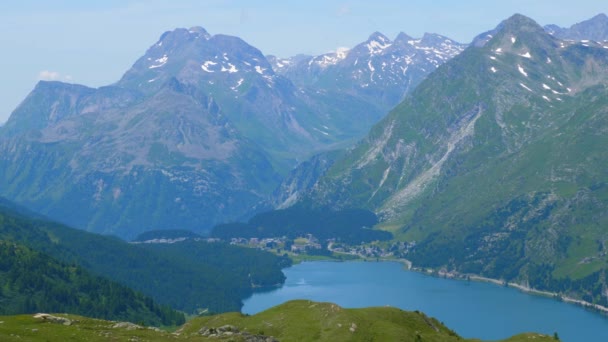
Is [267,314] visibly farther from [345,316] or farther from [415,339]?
[415,339]

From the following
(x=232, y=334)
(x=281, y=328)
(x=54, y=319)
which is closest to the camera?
(x=54, y=319)

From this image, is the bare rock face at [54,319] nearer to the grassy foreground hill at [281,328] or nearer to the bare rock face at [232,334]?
the grassy foreground hill at [281,328]

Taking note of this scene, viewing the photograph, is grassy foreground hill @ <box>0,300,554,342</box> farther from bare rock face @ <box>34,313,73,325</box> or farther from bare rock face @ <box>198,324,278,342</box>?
bare rock face @ <box>34,313,73,325</box>

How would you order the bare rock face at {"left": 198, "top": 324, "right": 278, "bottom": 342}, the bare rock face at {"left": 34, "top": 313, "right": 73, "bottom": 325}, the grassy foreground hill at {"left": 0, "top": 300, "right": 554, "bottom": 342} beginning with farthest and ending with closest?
the bare rock face at {"left": 198, "top": 324, "right": 278, "bottom": 342}
the bare rock face at {"left": 34, "top": 313, "right": 73, "bottom": 325}
the grassy foreground hill at {"left": 0, "top": 300, "right": 554, "bottom": 342}

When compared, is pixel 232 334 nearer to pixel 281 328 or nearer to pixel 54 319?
pixel 281 328

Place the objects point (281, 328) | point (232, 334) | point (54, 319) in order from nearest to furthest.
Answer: point (54, 319)
point (232, 334)
point (281, 328)

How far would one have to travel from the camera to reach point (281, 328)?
138m

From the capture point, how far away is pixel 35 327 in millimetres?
104125

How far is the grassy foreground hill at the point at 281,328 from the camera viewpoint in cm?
10388

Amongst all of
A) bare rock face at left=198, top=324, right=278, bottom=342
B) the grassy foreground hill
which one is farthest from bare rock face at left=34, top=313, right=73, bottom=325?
bare rock face at left=198, top=324, right=278, bottom=342

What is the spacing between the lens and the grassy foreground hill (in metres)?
104

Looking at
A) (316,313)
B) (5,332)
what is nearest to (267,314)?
(316,313)

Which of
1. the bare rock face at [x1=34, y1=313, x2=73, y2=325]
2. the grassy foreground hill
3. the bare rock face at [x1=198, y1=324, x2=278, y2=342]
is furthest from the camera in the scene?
the bare rock face at [x1=198, y1=324, x2=278, y2=342]

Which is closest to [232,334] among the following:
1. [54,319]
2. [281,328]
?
[281,328]
